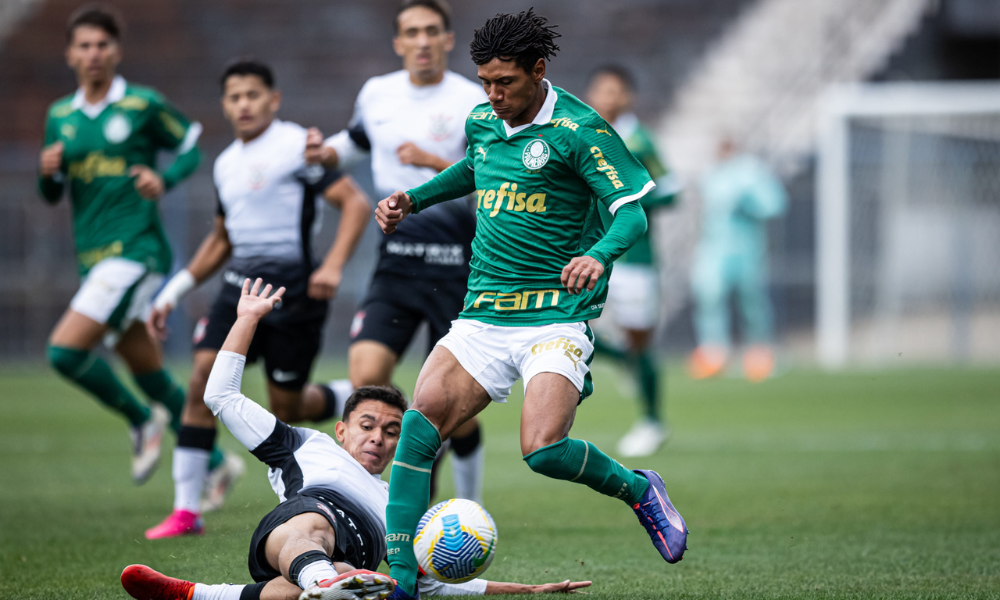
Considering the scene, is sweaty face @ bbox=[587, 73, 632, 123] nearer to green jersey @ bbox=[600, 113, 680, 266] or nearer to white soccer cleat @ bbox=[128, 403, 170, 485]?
green jersey @ bbox=[600, 113, 680, 266]

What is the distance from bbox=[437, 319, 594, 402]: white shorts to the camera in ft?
12.5

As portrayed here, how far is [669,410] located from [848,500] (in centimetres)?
503

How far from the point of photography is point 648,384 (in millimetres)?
8469

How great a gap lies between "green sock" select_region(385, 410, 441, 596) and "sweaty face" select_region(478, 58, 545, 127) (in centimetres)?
106

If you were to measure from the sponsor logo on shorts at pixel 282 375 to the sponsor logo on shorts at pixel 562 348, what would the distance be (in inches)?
85.5

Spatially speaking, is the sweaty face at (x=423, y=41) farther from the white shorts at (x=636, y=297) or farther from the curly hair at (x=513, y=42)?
the white shorts at (x=636, y=297)

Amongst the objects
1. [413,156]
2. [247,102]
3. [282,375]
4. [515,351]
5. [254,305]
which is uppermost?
[247,102]

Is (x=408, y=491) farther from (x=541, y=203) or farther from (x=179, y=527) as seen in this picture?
(x=179, y=527)

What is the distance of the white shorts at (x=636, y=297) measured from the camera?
28.3ft

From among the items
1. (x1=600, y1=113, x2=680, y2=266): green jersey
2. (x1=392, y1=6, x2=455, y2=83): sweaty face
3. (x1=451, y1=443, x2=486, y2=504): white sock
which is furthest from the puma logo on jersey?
(x1=600, y1=113, x2=680, y2=266): green jersey

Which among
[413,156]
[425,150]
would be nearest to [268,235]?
[425,150]

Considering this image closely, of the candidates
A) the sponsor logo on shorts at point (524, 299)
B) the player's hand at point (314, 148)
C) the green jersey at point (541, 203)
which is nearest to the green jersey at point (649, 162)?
the player's hand at point (314, 148)

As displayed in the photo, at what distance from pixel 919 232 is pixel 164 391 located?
43.8ft

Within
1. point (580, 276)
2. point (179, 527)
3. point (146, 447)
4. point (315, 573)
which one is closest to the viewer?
point (315, 573)
